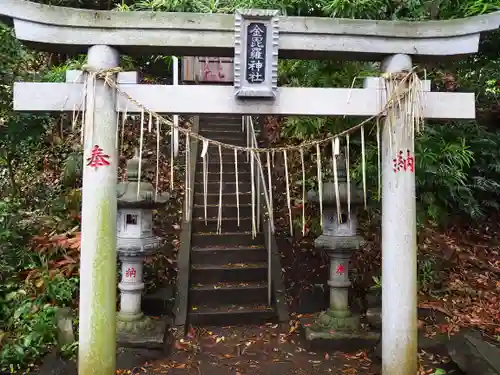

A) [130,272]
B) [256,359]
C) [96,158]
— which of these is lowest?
[256,359]

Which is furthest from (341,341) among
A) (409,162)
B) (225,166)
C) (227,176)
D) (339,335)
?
(225,166)

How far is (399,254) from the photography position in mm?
3492

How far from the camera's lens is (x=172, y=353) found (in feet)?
15.0

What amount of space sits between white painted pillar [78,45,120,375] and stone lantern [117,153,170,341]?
1186 mm

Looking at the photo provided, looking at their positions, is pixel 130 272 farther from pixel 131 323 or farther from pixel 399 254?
pixel 399 254

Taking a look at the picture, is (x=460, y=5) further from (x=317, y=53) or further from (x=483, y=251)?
(x=483, y=251)

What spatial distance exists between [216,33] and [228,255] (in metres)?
3.54

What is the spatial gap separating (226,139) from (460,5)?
494cm

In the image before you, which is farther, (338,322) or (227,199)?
(227,199)

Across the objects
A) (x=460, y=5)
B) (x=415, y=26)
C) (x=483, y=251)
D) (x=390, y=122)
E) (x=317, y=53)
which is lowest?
(x=483, y=251)

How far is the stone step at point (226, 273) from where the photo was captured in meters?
5.79

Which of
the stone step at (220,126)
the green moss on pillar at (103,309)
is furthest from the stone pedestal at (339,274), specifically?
the stone step at (220,126)

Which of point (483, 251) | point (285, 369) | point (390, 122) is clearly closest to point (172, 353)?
point (285, 369)

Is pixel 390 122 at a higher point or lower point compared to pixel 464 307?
higher
